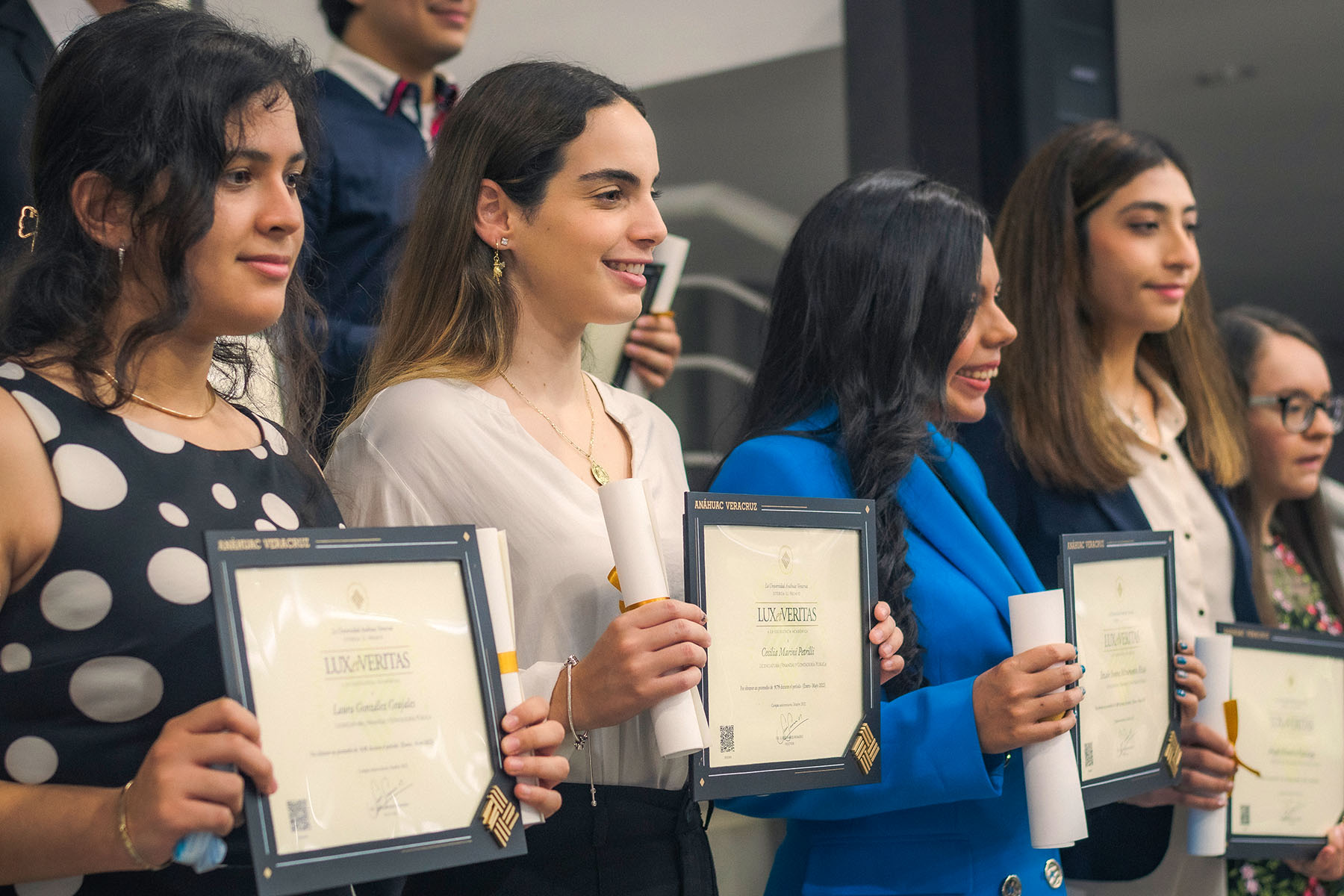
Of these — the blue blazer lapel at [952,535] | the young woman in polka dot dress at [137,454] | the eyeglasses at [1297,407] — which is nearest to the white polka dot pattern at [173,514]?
the young woman in polka dot dress at [137,454]

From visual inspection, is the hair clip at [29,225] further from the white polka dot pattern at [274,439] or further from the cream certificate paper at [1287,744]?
the cream certificate paper at [1287,744]

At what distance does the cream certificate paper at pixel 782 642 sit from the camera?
1.56 metres

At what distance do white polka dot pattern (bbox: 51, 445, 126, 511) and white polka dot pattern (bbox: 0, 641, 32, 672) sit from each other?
0.45 feet

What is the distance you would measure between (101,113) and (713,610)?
0.84 meters

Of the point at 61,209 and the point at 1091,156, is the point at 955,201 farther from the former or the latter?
the point at 61,209

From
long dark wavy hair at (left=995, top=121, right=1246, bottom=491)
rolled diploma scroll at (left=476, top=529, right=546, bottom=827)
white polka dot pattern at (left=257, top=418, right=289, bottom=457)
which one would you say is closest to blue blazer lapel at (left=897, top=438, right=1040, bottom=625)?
long dark wavy hair at (left=995, top=121, right=1246, bottom=491)

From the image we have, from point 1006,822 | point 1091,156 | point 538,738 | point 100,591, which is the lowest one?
point 1006,822

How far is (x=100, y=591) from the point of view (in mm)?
1213

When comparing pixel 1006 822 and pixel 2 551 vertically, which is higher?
pixel 2 551

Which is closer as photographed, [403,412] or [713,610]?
[713,610]

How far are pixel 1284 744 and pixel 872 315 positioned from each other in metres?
1.09

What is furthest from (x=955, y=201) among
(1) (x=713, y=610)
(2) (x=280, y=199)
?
(2) (x=280, y=199)

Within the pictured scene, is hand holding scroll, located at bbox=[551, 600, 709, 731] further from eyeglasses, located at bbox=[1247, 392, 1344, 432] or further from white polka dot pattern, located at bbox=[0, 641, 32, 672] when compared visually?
eyeglasses, located at bbox=[1247, 392, 1344, 432]
